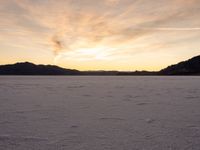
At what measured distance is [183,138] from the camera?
10.6ft

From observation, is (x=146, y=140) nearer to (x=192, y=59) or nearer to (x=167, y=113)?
(x=167, y=113)

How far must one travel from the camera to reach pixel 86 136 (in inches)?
132

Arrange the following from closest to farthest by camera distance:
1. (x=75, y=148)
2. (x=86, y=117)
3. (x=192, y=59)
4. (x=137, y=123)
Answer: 1. (x=75, y=148)
2. (x=137, y=123)
3. (x=86, y=117)
4. (x=192, y=59)

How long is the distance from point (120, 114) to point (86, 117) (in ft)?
2.93

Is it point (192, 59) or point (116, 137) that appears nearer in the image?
point (116, 137)

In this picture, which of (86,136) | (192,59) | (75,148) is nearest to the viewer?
(75,148)

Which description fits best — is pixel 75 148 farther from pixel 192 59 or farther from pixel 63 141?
pixel 192 59

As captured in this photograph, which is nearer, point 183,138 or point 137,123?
point 183,138

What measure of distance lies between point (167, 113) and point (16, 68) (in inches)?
5985

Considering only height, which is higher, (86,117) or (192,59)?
(192,59)

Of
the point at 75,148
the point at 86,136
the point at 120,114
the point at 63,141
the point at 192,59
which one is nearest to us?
the point at 75,148

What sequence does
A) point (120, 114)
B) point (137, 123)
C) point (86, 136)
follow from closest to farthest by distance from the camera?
point (86, 136)
point (137, 123)
point (120, 114)

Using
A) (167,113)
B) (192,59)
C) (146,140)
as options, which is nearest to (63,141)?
(146,140)

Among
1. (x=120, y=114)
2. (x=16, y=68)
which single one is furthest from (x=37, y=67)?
(x=120, y=114)
